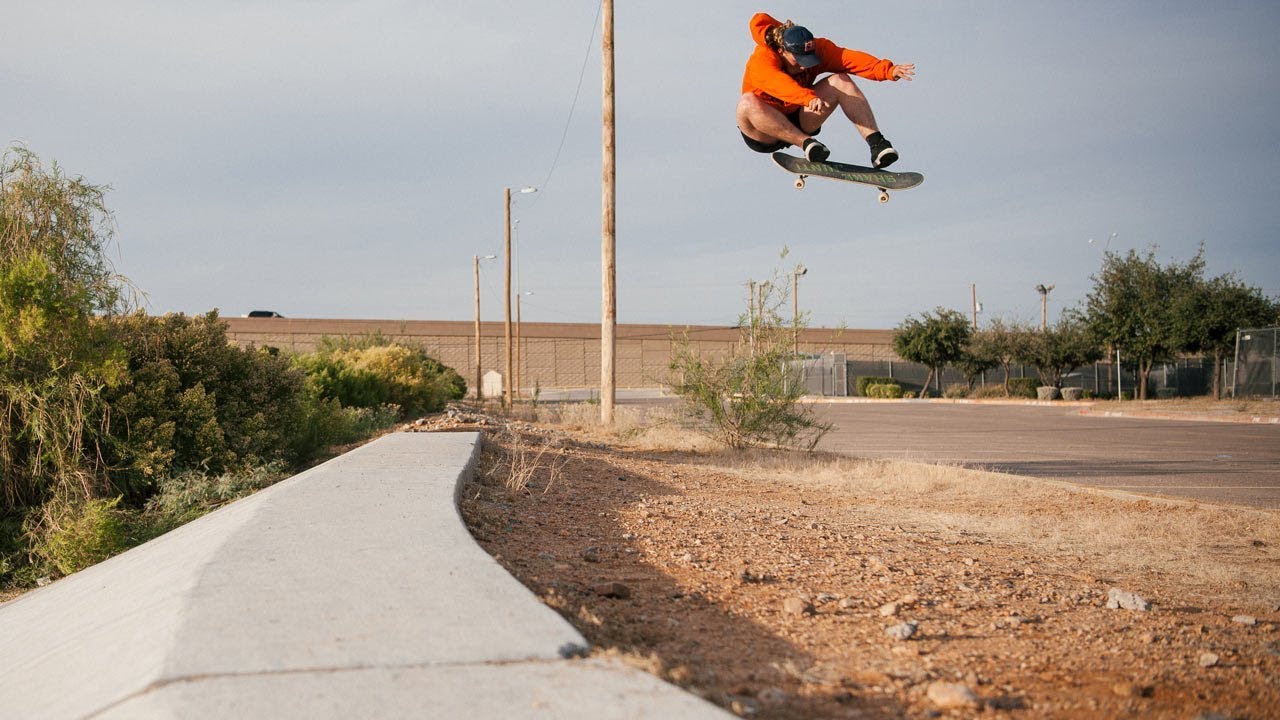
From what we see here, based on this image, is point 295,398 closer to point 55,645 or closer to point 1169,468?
point 55,645

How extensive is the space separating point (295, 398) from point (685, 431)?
704 cm

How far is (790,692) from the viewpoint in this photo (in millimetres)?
3590

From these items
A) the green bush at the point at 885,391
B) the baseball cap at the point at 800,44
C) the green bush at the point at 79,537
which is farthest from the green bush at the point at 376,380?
the green bush at the point at 885,391

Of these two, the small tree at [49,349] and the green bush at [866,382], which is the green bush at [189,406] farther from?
the green bush at [866,382]

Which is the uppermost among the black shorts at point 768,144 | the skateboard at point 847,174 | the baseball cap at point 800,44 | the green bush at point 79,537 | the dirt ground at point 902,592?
the baseball cap at point 800,44

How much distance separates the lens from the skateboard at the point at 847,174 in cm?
817

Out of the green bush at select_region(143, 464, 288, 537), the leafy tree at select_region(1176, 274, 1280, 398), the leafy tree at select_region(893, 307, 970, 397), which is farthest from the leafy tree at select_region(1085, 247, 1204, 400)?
the green bush at select_region(143, 464, 288, 537)

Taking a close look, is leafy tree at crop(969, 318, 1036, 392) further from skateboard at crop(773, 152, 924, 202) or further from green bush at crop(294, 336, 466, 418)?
skateboard at crop(773, 152, 924, 202)

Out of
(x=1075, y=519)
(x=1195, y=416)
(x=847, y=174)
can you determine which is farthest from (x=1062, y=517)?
(x=1195, y=416)

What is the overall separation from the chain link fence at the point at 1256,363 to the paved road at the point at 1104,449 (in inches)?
377

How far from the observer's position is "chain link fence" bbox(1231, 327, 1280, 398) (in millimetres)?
36562

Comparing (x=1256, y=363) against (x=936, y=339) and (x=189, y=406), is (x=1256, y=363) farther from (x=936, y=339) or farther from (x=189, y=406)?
(x=189, y=406)

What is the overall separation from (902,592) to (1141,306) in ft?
153

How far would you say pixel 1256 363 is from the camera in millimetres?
37562
